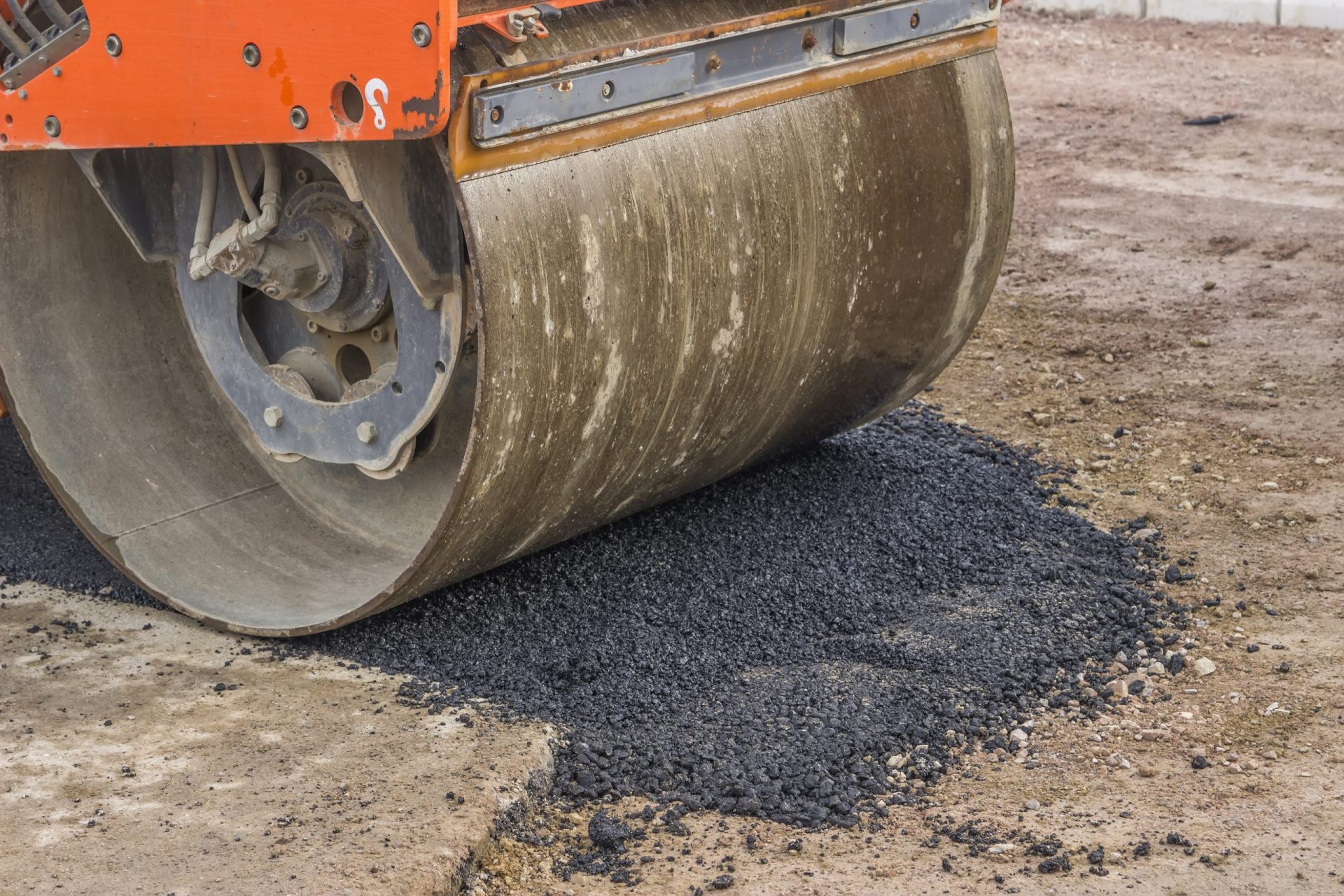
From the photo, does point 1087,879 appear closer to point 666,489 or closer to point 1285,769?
point 1285,769

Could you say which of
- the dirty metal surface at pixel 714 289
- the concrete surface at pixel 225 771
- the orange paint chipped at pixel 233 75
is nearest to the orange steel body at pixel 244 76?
the orange paint chipped at pixel 233 75

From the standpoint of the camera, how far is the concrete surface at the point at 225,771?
9.59 feet

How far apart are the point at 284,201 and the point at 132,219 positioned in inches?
16.6

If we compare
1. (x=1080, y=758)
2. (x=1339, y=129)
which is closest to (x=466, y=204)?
(x=1080, y=758)

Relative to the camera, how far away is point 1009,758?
10.8 ft

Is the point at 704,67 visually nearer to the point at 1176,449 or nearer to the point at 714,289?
the point at 714,289

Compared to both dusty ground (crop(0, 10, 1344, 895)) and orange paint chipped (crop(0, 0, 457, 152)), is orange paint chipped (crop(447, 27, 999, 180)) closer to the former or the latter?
orange paint chipped (crop(0, 0, 457, 152))

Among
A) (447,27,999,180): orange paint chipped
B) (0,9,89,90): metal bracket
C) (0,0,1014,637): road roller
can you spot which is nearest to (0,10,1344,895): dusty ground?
(0,0,1014,637): road roller

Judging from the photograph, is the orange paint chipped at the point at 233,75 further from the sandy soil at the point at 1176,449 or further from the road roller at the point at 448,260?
the sandy soil at the point at 1176,449

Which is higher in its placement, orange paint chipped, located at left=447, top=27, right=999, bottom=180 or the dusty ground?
orange paint chipped, located at left=447, top=27, right=999, bottom=180

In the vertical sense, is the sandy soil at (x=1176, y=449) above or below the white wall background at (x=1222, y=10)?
below

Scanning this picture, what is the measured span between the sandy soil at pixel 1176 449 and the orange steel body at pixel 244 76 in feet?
4.35

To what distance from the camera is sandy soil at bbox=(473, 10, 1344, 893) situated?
297 centimetres

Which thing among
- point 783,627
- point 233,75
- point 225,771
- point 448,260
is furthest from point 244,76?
point 783,627
